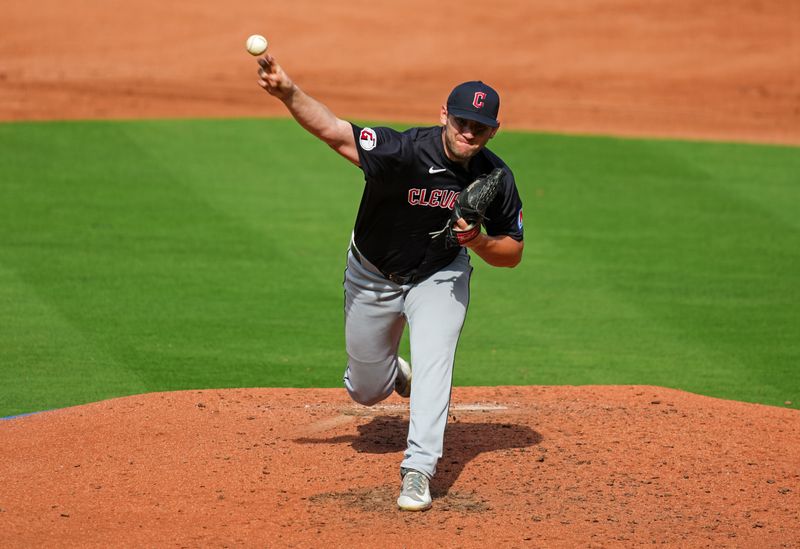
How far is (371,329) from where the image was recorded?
255 inches

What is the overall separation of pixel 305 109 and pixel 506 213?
1200 millimetres

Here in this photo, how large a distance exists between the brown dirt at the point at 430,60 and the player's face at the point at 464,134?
10888 mm

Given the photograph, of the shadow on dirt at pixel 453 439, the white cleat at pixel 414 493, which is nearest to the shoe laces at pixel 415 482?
the white cleat at pixel 414 493

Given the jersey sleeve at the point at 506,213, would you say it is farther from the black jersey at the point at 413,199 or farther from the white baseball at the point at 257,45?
the white baseball at the point at 257,45

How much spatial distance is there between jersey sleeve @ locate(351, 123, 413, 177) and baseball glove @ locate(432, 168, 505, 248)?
0.38 m

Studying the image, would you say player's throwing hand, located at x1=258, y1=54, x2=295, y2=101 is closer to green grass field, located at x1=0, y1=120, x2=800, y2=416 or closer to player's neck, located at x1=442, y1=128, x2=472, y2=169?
player's neck, located at x1=442, y1=128, x2=472, y2=169

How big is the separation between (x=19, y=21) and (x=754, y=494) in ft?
62.3

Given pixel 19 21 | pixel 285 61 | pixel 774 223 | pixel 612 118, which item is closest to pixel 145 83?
pixel 285 61

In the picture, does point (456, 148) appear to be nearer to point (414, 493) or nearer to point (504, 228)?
point (504, 228)

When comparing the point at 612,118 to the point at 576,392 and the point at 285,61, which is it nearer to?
the point at 285,61

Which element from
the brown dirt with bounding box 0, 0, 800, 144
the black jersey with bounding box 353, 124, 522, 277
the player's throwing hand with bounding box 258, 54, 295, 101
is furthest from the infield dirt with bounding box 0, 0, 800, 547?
the brown dirt with bounding box 0, 0, 800, 144

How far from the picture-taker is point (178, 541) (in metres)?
5.30

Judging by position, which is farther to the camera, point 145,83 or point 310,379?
point 145,83

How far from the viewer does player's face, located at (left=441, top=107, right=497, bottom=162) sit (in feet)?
19.3
